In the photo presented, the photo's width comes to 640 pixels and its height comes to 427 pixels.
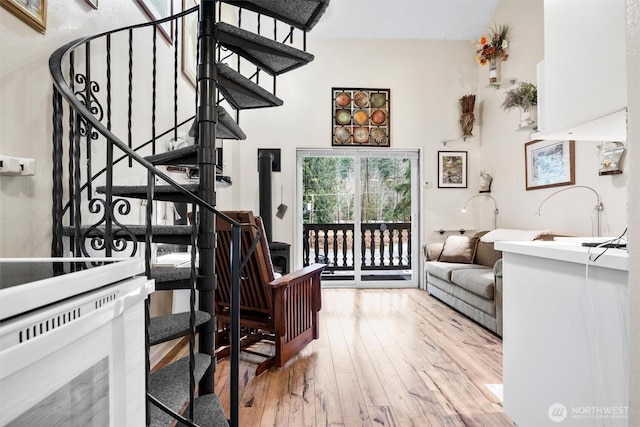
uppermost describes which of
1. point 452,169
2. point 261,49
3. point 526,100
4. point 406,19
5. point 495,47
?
point 406,19

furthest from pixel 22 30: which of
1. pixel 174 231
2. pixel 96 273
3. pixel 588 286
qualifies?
pixel 588 286

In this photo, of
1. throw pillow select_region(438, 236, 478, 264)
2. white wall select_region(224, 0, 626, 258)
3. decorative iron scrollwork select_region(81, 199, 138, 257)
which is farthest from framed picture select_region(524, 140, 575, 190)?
decorative iron scrollwork select_region(81, 199, 138, 257)

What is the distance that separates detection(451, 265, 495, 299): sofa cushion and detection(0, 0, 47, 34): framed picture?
3620 mm

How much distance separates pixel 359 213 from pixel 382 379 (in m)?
3.18

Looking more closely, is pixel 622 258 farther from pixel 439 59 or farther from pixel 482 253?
pixel 439 59

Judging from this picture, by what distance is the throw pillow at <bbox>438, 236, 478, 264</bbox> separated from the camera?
14.1ft

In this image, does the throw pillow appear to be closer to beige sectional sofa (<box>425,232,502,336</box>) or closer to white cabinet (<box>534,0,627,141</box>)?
beige sectional sofa (<box>425,232,502,336</box>)

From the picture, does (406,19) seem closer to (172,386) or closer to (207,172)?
(207,172)

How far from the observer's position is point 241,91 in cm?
223

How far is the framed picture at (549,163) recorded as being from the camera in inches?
135

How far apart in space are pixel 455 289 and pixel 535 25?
333 centimetres

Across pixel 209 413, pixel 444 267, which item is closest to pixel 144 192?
pixel 209 413

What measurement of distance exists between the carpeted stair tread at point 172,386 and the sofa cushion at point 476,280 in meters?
2.60

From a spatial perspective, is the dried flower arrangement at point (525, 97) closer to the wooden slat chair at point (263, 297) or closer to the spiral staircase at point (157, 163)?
the spiral staircase at point (157, 163)
